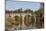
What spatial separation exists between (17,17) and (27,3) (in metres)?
0.19

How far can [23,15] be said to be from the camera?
963 millimetres

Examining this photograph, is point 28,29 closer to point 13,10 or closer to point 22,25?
point 22,25

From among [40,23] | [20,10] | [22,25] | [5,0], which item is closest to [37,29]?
[40,23]

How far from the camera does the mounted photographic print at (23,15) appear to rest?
944 millimetres

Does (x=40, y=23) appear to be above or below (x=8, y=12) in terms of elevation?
below

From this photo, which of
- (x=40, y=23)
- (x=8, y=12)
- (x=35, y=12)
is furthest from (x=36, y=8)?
(x=8, y=12)

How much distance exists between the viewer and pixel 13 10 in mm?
952

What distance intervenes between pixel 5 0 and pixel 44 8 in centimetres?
45

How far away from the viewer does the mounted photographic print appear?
37.2 inches

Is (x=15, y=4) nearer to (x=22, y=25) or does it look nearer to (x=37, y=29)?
(x=22, y=25)

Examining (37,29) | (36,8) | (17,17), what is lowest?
(37,29)

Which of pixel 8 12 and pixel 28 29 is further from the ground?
pixel 8 12

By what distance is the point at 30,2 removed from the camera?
979 millimetres

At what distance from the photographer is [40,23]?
39.0 inches
